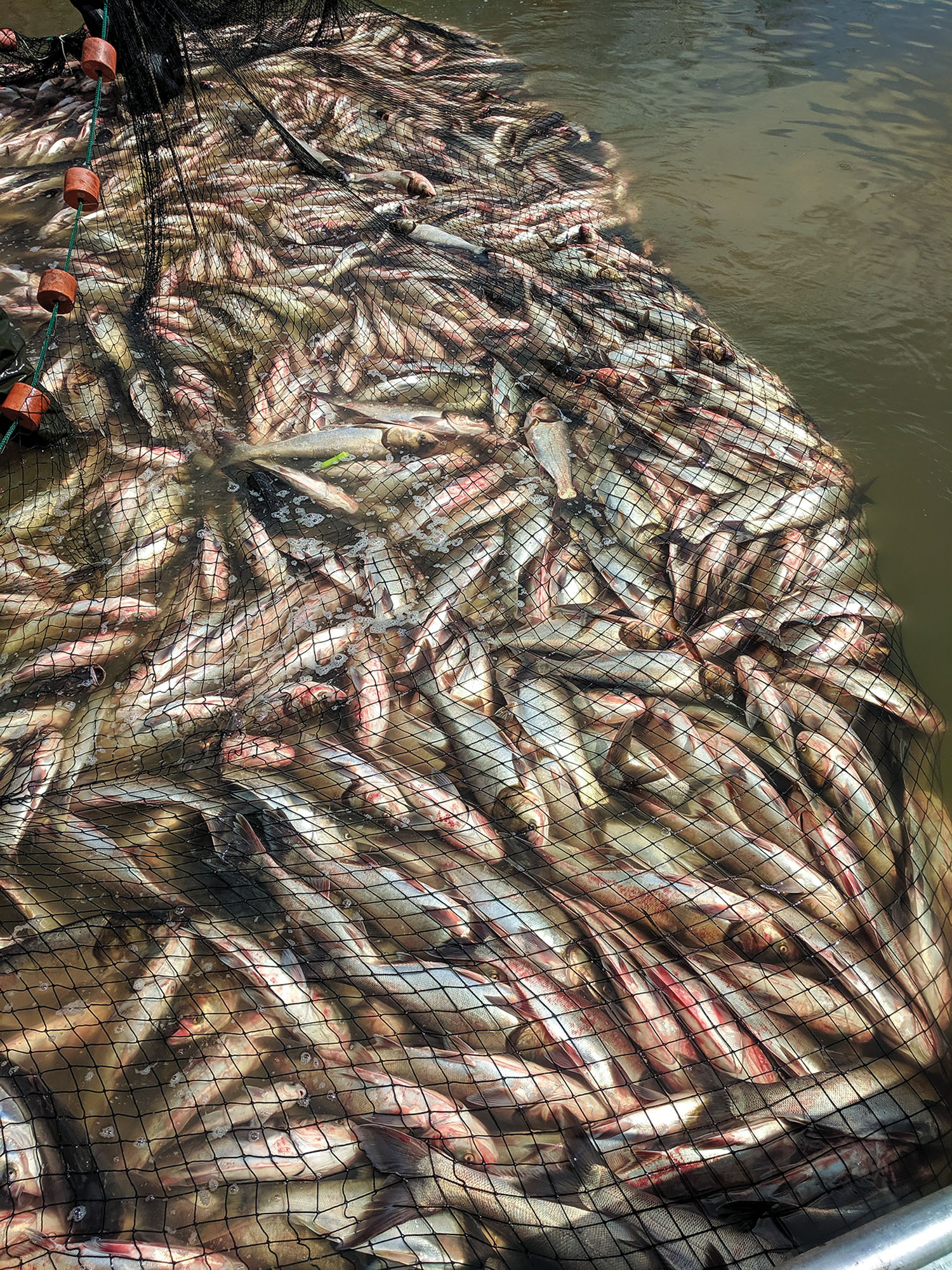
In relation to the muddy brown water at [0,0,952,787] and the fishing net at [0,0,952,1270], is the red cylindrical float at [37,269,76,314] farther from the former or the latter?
→ the muddy brown water at [0,0,952,787]

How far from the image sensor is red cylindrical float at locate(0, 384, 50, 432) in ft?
12.7

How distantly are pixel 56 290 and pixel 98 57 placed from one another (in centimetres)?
144

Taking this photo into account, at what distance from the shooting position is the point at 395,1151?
84.4 inches

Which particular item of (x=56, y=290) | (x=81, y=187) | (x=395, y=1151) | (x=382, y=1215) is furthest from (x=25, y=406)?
(x=382, y=1215)

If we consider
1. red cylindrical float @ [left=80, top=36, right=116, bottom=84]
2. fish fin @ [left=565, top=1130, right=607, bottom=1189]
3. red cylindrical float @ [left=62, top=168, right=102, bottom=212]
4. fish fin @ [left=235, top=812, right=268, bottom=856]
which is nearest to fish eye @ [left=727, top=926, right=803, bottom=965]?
fish fin @ [left=565, top=1130, right=607, bottom=1189]

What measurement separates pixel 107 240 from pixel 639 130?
18.7 ft

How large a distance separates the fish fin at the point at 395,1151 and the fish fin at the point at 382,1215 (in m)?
0.05

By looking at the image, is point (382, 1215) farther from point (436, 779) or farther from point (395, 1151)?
point (436, 779)

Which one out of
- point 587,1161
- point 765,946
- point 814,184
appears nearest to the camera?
point 587,1161

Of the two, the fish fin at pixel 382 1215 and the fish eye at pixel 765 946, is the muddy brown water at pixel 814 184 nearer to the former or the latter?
the fish eye at pixel 765 946

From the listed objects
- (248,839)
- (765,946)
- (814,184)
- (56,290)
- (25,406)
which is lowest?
(765,946)

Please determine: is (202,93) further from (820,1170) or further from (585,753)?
(820,1170)

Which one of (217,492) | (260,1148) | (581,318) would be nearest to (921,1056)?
(260,1148)

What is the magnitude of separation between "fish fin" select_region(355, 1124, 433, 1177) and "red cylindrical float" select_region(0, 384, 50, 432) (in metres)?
3.65
